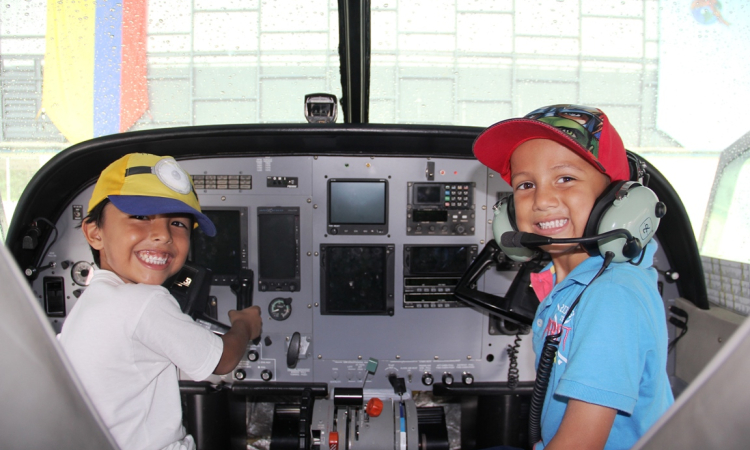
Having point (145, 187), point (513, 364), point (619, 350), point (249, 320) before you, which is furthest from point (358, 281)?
point (619, 350)

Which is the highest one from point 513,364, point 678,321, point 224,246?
point 224,246

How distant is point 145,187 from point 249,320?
2.31ft

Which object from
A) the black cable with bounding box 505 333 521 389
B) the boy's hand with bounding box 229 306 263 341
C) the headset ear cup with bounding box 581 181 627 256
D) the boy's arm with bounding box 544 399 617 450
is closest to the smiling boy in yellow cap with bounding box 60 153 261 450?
the boy's hand with bounding box 229 306 263 341

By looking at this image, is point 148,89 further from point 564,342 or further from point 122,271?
point 564,342

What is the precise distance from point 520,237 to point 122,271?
1.09m

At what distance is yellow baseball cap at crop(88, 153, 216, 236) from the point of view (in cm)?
113

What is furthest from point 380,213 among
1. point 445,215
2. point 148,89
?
point 148,89

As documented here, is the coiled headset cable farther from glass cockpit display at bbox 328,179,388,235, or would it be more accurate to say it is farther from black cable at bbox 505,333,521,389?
glass cockpit display at bbox 328,179,388,235

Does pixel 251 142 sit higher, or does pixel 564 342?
pixel 251 142

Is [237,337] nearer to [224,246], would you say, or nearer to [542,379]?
[224,246]

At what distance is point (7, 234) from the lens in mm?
1829

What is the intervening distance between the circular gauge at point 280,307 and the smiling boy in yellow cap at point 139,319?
0.66 m

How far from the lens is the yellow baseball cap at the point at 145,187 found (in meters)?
1.13

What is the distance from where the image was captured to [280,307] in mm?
2002
